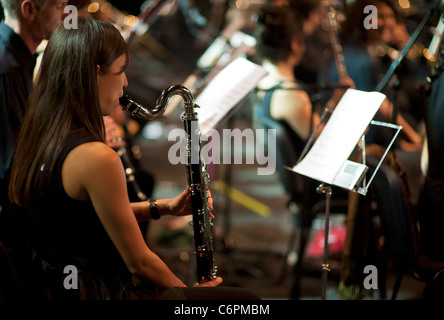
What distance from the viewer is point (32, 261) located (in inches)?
63.4

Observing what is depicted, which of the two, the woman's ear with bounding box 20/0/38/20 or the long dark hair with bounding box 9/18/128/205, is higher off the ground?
the woman's ear with bounding box 20/0/38/20

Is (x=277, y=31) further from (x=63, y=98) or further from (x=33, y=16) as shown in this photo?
(x=63, y=98)

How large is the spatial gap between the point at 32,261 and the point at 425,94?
5.36 ft

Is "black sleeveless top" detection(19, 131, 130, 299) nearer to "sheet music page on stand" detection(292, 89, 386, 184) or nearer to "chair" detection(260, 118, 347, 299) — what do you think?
"sheet music page on stand" detection(292, 89, 386, 184)

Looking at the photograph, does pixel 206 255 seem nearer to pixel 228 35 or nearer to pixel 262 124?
pixel 262 124

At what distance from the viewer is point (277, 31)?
130 inches

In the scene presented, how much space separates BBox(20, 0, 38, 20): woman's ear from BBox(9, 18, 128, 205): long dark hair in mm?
817

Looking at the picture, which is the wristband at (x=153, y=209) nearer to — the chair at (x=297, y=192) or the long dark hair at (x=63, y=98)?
the long dark hair at (x=63, y=98)

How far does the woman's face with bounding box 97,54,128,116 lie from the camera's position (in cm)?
156

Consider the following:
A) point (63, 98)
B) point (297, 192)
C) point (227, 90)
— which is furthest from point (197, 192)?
point (297, 192)

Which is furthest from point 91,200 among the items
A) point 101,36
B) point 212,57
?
point 212,57

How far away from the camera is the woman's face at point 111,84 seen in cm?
156

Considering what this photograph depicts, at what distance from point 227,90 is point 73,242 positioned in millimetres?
1108

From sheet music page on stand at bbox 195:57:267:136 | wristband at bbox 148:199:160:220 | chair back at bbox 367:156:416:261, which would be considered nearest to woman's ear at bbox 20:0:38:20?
sheet music page on stand at bbox 195:57:267:136
